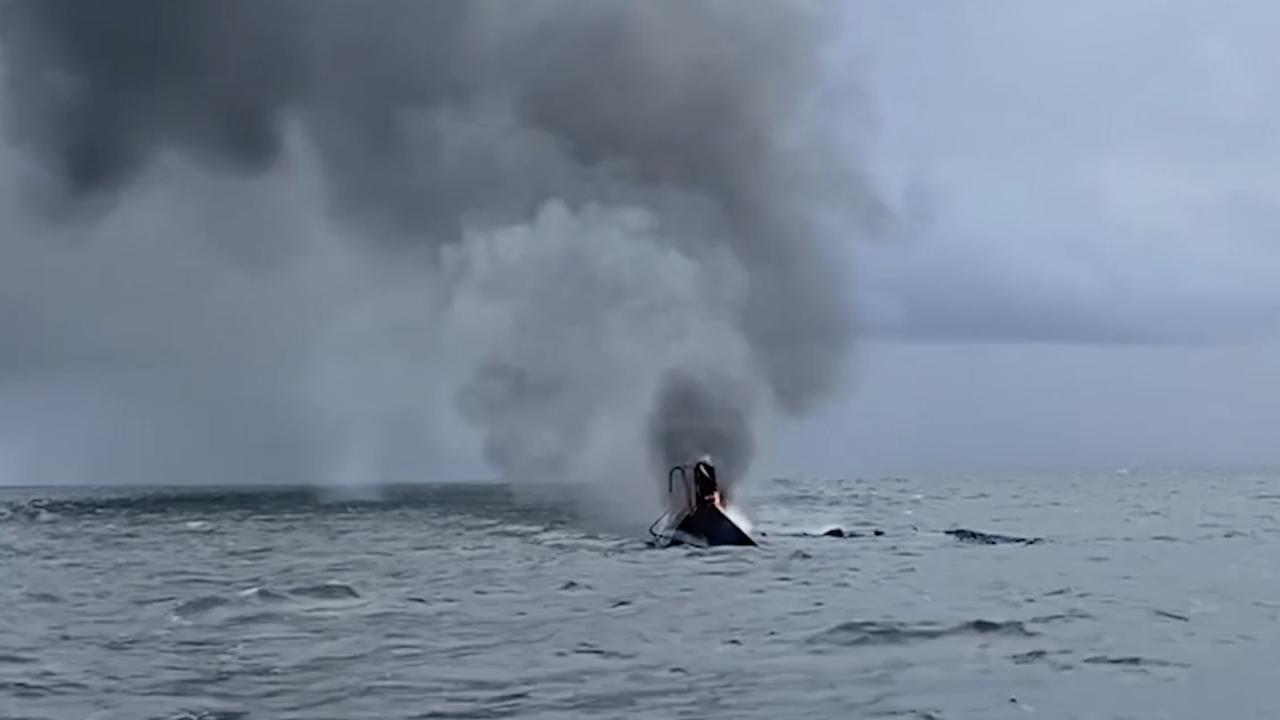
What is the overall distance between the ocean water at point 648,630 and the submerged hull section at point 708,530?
205 centimetres

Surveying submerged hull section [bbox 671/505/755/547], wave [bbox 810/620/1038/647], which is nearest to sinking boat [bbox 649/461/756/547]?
submerged hull section [bbox 671/505/755/547]

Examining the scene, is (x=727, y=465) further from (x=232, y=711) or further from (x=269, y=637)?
(x=232, y=711)

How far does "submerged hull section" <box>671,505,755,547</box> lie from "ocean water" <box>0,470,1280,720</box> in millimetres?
2045

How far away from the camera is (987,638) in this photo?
81.7 ft

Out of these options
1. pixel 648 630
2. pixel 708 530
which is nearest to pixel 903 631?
pixel 648 630

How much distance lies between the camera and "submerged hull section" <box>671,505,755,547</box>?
51.5 m

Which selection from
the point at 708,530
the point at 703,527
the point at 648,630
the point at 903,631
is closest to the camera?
the point at 903,631

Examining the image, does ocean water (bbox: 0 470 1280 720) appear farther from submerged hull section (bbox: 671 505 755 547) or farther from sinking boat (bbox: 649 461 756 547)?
submerged hull section (bbox: 671 505 755 547)

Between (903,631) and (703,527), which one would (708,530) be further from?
(903,631)

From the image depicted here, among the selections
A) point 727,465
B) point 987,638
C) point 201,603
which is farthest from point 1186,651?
point 727,465

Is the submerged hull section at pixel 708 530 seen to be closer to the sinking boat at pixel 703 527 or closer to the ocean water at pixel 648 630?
the sinking boat at pixel 703 527

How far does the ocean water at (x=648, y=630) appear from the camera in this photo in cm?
1938

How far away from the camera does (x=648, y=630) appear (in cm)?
2692

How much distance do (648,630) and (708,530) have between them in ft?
83.3
